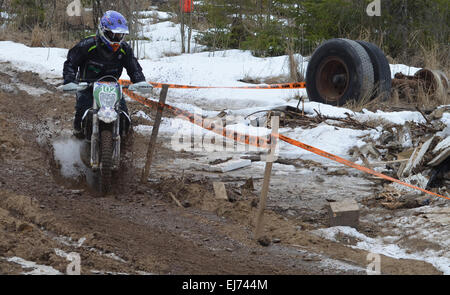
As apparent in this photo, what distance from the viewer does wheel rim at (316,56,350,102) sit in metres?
12.1

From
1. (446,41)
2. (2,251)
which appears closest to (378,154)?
(2,251)

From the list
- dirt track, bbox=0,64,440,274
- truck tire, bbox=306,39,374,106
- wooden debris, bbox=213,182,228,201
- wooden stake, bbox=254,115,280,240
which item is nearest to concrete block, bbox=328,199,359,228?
dirt track, bbox=0,64,440,274

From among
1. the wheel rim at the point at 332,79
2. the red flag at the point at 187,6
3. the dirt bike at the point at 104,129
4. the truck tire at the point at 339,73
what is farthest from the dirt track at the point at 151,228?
the red flag at the point at 187,6

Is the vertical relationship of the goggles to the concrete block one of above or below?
above

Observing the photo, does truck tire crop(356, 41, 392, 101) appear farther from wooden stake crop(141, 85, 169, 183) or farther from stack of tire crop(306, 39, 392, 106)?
wooden stake crop(141, 85, 169, 183)

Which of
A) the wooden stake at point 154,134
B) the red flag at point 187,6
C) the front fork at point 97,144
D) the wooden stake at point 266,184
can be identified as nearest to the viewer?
the wooden stake at point 266,184

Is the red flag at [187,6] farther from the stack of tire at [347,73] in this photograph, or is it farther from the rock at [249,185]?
the rock at [249,185]

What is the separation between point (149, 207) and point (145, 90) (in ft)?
5.15

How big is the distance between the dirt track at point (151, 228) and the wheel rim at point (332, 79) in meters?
4.57

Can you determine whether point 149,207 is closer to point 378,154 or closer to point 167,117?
point 378,154

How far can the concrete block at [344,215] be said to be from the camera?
6270 millimetres

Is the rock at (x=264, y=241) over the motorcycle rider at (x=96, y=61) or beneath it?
beneath

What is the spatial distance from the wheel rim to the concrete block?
598 centimetres

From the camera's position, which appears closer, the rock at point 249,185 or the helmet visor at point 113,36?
the helmet visor at point 113,36
